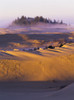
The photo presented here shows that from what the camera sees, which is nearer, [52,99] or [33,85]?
[52,99]

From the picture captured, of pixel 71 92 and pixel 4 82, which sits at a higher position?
pixel 71 92

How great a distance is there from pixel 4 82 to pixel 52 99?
9.31 ft

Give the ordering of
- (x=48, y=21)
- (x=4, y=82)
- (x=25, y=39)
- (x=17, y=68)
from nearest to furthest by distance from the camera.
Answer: (x=4, y=82), (x=17, y=68), (x=25, y=39), (x=48, y=21)

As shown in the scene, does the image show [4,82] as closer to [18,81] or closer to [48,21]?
[18,81]

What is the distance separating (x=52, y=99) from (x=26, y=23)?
159ft

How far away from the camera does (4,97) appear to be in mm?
4848

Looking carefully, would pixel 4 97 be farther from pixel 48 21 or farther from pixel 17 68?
pixel 48 21

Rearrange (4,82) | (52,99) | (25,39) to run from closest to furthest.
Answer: (52,99)
(4,82)
(25,39)

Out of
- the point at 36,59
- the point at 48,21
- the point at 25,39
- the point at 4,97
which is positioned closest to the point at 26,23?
the point at 48,21

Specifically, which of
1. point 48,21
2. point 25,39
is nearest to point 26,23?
point 48,21

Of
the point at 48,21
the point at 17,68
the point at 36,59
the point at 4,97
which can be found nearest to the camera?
the point at 4,97

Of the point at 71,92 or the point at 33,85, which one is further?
the point at 33,85

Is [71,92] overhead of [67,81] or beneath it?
overhead

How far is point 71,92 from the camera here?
16.0 ft
